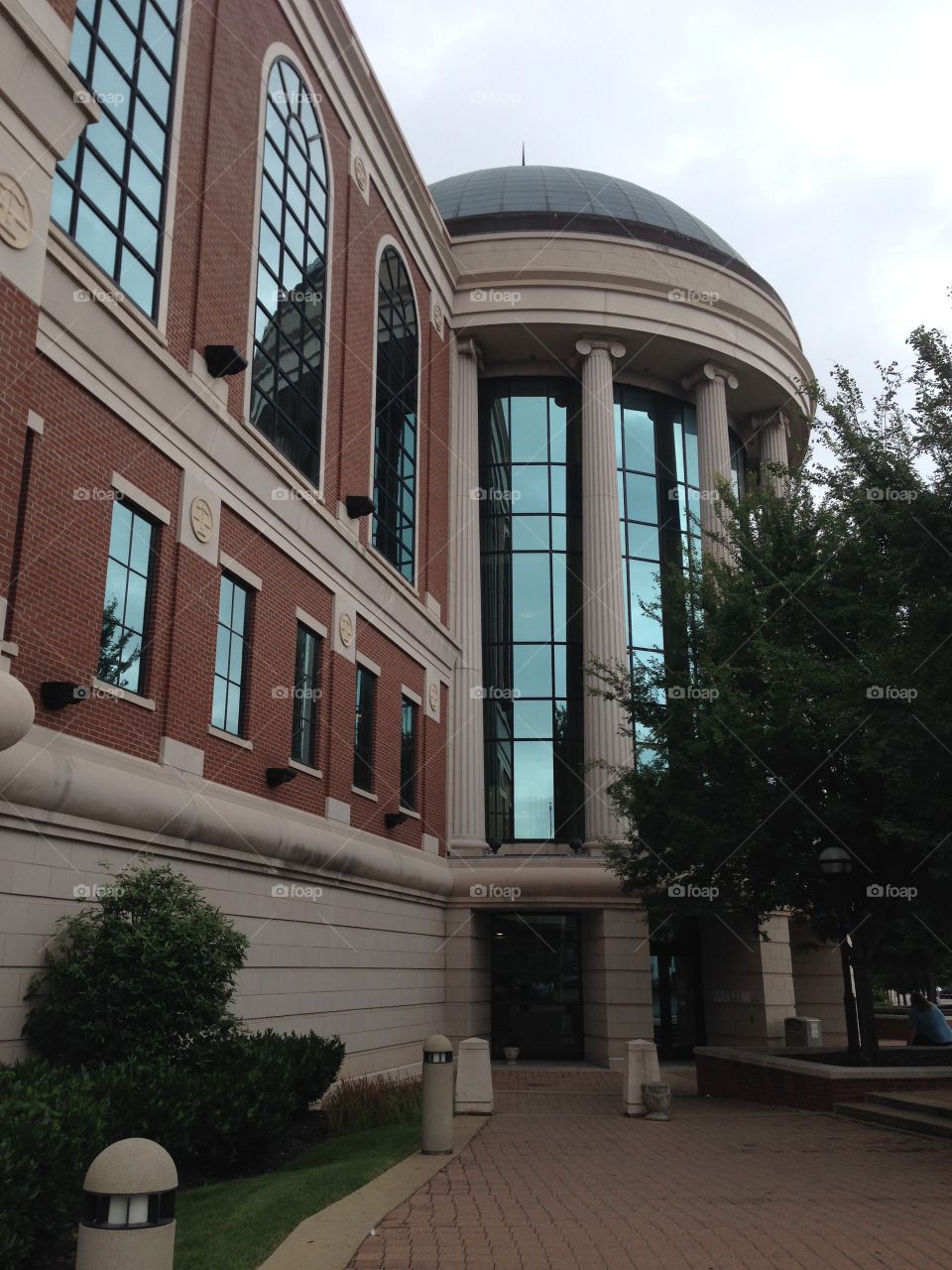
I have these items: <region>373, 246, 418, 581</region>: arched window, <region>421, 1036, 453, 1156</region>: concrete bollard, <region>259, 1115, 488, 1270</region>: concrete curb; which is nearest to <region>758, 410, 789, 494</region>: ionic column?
<region>373, 246, 418, 581</region>: arched window

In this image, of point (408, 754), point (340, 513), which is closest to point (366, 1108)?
point (340, 513)

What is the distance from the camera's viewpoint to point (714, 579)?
21422mm

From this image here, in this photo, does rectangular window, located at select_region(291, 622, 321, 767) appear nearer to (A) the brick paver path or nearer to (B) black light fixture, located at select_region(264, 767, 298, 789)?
(B) black light fixture, located at select_region(264, 767, 298, 789)

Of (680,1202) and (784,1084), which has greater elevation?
(784,1084)

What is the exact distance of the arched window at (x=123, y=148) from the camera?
1330 cm

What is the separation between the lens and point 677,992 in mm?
28266

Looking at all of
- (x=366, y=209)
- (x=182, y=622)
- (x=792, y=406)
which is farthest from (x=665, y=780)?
(x=792, y=406)

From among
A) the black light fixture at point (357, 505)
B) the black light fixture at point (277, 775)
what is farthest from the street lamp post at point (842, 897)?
the black light fixture at point (357, 505)

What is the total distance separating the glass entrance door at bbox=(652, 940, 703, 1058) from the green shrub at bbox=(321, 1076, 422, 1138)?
46.3ft

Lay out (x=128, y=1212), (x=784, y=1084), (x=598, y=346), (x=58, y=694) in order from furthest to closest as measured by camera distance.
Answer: (x=598, y=346) → (x=784, y=1084) → (x=58, y=694) → (x=128, y=1212)

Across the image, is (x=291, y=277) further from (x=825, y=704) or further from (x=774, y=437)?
(x=774, y=437)

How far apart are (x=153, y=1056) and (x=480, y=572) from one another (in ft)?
66.9

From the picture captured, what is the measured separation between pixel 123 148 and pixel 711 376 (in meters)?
21.1

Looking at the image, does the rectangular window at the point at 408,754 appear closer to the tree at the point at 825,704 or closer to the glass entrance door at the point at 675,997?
the tree at the point at 825,704
